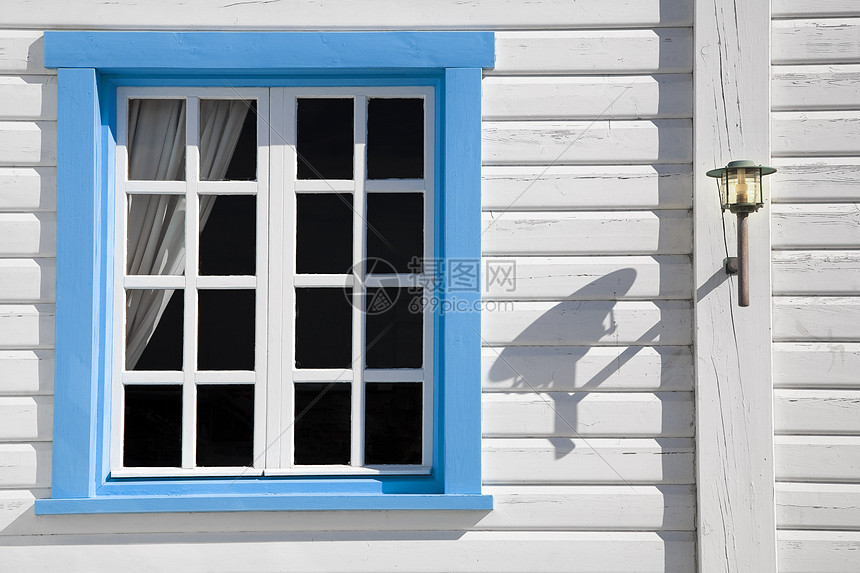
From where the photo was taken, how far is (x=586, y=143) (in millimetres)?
2486

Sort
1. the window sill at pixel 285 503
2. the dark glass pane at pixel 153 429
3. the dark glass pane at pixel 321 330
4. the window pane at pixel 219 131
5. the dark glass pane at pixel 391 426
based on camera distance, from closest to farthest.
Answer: the window sill at pixel 285 503 < the window pane at pixel 219 131 < the dark glass pane at pixel 391 426 < the dark glass pane at pixel 153 429 < the dark glass pane at pixel 321 330

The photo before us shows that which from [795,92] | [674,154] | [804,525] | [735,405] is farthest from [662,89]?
[804,525]

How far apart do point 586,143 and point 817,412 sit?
1.28m

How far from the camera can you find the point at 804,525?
2.43 meters

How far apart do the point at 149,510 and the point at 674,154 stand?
2280 mm

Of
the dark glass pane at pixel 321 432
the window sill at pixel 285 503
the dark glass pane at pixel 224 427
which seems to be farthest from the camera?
the dark glass pane at pixel 224 427

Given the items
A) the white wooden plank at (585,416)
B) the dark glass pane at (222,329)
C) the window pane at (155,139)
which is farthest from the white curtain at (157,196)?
the dark glass pane at (222,329)

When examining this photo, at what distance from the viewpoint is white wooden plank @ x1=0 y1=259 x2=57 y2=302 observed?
243 centimetres

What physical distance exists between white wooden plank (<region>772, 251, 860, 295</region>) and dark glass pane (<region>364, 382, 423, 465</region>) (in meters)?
1.43

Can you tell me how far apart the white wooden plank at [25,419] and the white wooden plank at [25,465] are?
3cm

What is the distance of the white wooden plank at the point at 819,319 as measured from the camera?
2.44 metres

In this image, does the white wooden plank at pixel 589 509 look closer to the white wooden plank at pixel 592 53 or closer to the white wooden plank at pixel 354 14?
the white wooden plank at pixel 592 53

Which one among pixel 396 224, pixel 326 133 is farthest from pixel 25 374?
pixel 396 224

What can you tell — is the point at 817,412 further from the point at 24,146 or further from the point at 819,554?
the point at 24,146
